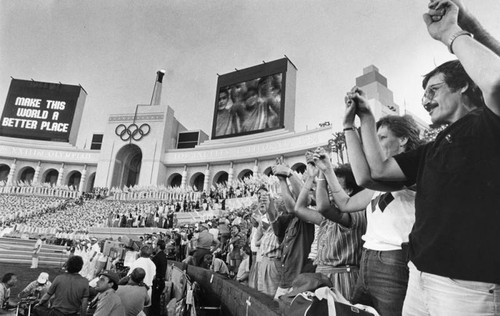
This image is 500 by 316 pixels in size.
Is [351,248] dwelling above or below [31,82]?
below

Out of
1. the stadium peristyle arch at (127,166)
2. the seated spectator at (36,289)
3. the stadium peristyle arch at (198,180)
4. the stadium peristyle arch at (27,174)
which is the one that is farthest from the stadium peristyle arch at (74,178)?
the seated spectator at (36,289)

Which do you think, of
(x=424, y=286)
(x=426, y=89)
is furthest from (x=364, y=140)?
(x=424, y=286)

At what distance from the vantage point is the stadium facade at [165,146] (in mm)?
33625

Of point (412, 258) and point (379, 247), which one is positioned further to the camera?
point (379, 247)

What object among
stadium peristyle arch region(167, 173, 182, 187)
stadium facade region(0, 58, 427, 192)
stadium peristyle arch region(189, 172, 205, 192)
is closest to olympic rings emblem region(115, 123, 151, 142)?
stadium facade region(0, 58, 427, 192)

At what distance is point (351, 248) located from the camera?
7.91ft

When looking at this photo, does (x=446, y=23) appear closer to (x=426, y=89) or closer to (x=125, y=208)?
(x=426, y=89)

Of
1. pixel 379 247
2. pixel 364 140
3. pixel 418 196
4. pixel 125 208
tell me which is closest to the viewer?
pixel 418 196

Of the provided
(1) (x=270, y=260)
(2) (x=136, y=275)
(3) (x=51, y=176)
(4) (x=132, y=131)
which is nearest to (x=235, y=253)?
(2) (x=136, y=275)

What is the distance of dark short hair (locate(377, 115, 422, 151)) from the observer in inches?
73.4

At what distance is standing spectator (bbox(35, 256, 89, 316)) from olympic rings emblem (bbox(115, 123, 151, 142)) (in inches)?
1438

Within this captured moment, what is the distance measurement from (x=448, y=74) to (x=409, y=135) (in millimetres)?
581

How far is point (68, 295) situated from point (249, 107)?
3129cm

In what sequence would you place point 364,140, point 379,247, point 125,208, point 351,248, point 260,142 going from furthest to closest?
point 260,142, point 125,208, point 351,248, point 379,247, point 364,140
